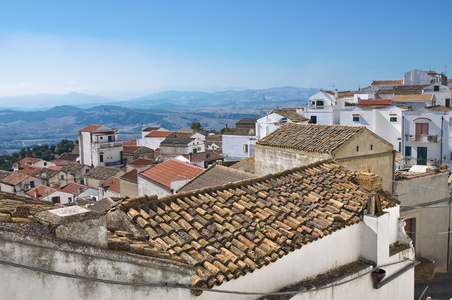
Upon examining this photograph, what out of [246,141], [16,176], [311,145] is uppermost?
[311,145]

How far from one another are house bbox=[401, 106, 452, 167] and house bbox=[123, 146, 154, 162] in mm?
42871

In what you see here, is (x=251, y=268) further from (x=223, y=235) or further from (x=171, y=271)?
(x=171, y=271)

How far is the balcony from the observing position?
3591cm

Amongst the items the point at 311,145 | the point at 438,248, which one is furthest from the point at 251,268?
the point at 438,248

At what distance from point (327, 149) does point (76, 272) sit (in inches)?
379

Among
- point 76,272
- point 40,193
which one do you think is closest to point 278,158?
point 76,272

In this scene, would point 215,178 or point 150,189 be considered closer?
point 215,178

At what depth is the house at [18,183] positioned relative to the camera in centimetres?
4888

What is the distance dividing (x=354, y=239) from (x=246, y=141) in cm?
4311

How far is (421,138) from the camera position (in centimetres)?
3662

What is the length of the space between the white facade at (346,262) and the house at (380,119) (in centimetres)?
3557

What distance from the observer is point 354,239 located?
7289 millimetres

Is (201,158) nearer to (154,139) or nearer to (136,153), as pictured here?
(136,153)

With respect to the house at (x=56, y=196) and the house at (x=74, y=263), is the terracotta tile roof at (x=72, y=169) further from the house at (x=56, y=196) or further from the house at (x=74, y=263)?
the house at (x=74, y=263)
